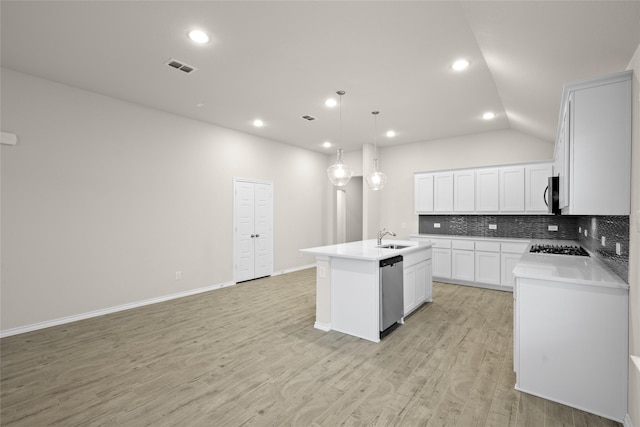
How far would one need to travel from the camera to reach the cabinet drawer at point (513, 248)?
5.06m

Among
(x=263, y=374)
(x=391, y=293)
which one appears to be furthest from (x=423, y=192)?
(x=263, y=374)

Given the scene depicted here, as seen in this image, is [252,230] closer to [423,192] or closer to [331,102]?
[331,102]

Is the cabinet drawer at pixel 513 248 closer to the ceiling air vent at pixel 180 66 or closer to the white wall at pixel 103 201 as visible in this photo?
the white wall at pixel 103 201

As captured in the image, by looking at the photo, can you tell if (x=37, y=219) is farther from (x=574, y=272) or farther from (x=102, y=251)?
(x=574, y=272)

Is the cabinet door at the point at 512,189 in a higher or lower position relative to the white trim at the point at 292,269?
higher

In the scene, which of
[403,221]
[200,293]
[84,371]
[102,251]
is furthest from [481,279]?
[102,251]

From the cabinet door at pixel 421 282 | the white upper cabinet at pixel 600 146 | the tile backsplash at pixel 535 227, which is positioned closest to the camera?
the white upper cabinet at pixel 600 146

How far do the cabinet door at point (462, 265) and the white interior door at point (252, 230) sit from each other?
384 cm

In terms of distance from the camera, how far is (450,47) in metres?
2.96

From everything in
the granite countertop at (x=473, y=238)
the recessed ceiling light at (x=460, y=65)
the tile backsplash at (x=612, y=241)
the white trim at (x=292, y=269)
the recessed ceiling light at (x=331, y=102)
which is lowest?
the white trim at (x=292, y=269)

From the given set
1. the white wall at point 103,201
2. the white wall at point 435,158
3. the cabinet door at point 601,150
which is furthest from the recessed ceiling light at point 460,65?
the white wall at point 103,201

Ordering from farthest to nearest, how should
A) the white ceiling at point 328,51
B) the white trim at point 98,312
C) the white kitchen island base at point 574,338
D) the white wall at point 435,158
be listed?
the white wall at point 435,158, the white trim at point 98,312, the white ceiling at point 328,51, the white kitchen island base at point 574,338

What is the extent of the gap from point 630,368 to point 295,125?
5.26 metres

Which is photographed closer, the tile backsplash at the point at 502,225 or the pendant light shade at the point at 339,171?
the pendant light shade at the point at 339,171
